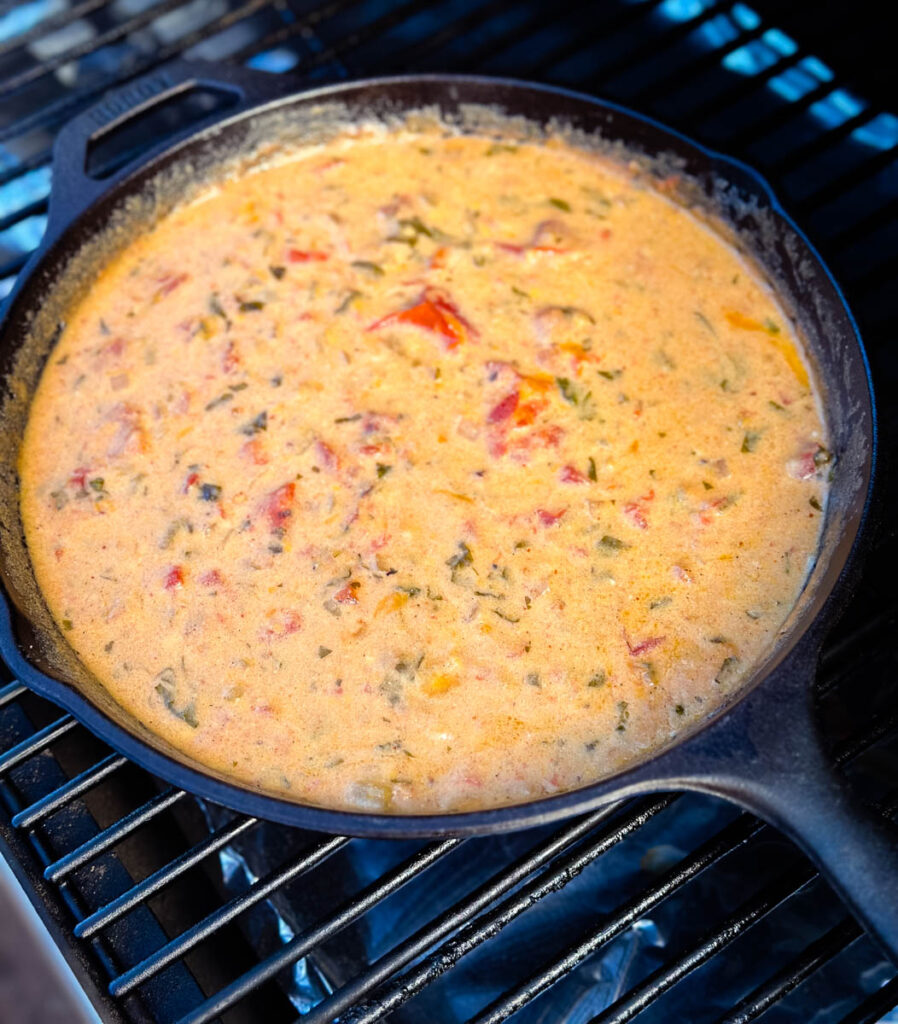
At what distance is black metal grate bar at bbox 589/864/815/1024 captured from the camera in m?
1.63

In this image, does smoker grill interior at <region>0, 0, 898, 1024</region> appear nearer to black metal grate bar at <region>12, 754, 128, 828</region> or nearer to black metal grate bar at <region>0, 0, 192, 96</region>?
black metal grate bar at <region>12, 754, 128, 828</region>

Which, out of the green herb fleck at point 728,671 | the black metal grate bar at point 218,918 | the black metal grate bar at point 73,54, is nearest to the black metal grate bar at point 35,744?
the black metal grate bar at point 218,918

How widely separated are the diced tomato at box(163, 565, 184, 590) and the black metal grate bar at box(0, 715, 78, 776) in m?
0.30

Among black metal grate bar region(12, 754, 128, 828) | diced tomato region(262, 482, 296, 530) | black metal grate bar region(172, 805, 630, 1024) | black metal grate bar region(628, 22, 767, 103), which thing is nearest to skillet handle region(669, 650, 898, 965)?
black metal grate bar region(172, 805, 630, 1024)

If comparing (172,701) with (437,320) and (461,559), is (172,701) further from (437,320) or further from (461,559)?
(437,320)

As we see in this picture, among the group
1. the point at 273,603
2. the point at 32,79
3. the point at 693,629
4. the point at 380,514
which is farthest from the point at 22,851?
the point at 32,79

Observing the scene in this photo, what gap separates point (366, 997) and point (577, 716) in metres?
0.58

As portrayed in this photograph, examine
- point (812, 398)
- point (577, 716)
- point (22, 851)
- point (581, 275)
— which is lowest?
point (577, 716)

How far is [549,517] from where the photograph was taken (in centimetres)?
194

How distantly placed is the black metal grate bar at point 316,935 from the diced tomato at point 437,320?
104 centimetres

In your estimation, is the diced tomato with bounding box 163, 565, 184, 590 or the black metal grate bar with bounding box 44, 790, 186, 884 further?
the diced tomato with bounding box 163, 565, 184, 590

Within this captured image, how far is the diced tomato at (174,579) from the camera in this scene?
75.7 inches

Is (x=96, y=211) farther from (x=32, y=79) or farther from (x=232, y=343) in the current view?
(x=32, y=79)

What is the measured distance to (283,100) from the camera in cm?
240
